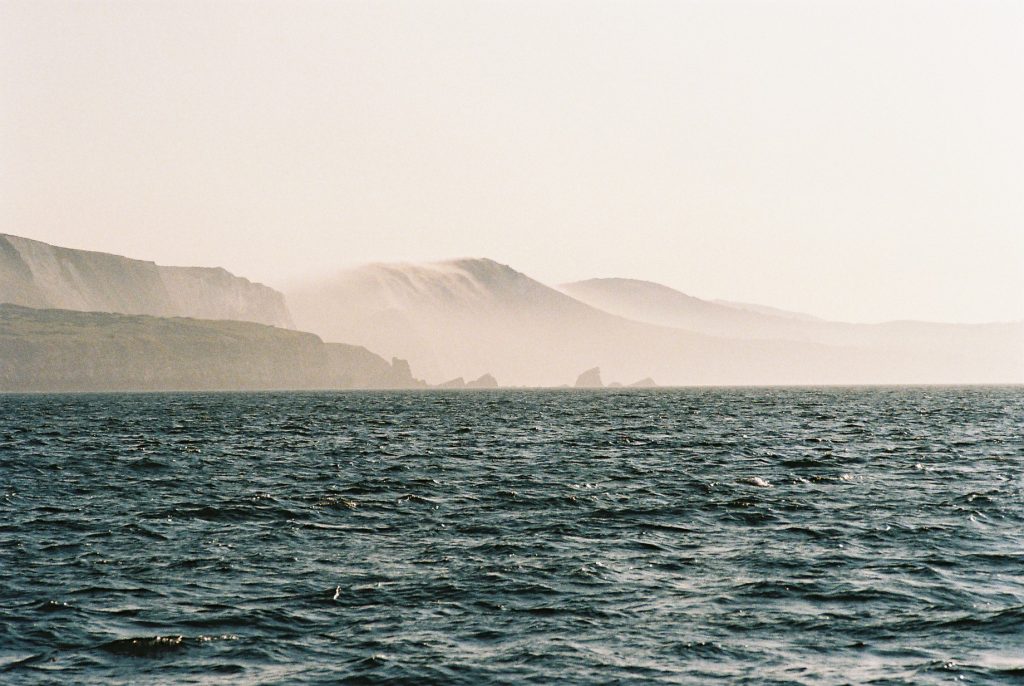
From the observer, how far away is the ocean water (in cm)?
1741

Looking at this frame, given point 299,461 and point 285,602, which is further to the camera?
point 299,461

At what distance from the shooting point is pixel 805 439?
217 ft

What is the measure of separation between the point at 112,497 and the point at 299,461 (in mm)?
15177

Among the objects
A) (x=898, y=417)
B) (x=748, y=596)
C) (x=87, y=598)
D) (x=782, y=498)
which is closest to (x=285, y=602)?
(x=87, y=598)

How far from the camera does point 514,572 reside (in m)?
23.8

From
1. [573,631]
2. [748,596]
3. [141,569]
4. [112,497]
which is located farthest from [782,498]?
[112,497]

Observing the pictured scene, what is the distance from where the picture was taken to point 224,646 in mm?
18219

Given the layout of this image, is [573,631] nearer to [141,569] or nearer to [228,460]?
[141,569]

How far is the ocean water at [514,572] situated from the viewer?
17.4m

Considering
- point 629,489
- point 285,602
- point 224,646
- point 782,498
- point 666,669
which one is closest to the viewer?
point 666,669

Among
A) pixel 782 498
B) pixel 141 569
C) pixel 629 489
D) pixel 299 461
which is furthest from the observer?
pixel 299 461

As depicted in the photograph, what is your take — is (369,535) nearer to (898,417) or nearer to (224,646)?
(224,646)

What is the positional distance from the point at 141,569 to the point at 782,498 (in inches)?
860

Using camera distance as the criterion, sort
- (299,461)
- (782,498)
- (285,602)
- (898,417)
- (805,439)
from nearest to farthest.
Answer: (285,602), (782,498), (299,461), (805,439), (898,417)
